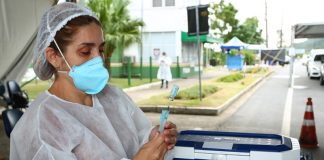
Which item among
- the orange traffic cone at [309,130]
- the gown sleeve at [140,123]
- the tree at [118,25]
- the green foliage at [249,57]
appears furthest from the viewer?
the green foliage at [249,57]

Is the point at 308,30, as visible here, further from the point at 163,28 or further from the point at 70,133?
the point at 70,133

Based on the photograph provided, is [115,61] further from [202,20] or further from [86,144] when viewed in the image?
[86,144]

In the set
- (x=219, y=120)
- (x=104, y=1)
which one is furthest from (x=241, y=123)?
(x=104, y=1)

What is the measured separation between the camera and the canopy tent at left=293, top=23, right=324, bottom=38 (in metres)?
12.2

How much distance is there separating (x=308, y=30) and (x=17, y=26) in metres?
9.48

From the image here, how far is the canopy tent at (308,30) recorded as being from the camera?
12211mm

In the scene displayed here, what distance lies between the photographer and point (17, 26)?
21.8 feet

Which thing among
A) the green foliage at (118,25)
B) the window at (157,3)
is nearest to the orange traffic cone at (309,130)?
the green foliage at (118,25)

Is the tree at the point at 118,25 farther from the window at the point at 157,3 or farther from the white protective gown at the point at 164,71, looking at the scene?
the window at the point at 157,3

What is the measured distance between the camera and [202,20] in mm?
9586

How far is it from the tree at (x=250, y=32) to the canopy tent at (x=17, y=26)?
33539 mm

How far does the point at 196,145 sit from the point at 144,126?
1.23ft

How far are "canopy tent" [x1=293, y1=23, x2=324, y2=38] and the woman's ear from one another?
11.6 meters

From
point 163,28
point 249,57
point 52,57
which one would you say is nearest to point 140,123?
point 52,57
